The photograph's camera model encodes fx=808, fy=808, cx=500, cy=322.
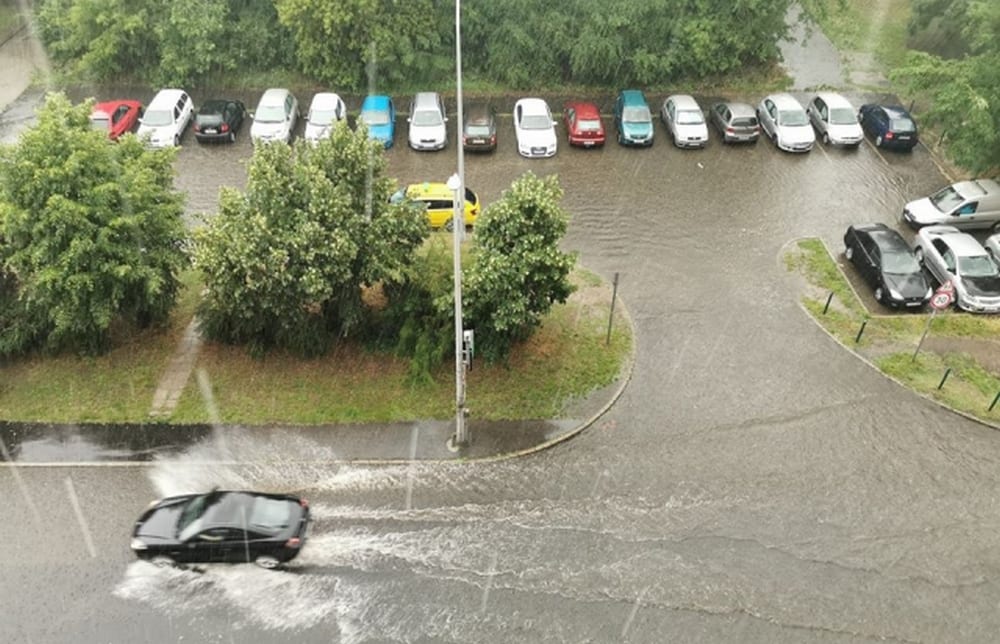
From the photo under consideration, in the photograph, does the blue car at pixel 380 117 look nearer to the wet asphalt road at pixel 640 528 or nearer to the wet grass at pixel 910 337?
the wet asphalt road at pixel 640 528

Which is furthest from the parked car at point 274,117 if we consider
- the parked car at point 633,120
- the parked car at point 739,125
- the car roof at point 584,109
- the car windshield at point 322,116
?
the parked car at point 739,125

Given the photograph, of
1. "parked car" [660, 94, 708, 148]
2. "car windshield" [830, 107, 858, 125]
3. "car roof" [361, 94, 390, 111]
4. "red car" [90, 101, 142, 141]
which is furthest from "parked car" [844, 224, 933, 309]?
"red car" [90, 101, 142, 141]

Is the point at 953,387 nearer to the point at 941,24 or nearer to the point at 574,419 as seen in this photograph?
the point at 574,419

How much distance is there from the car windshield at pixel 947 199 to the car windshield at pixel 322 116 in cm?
2053

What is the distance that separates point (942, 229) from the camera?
24312 mm

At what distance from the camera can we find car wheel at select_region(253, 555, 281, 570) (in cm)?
1588

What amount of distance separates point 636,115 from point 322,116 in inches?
450

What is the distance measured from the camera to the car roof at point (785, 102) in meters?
29.6

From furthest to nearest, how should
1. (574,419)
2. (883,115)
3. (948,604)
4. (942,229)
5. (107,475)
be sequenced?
(883,115) < (942,229) < (574,419) < (107,475) < (948,604)

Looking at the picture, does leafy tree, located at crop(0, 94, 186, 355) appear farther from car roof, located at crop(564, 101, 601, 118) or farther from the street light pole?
car roof, located at crop(564, 101, 601, 118)

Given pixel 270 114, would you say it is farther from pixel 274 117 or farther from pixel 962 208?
pixel 962 208

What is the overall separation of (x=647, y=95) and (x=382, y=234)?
57.2 feet

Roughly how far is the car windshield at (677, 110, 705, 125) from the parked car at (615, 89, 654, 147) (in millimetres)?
1049

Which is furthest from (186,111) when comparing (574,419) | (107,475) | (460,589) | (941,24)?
(941,24)
